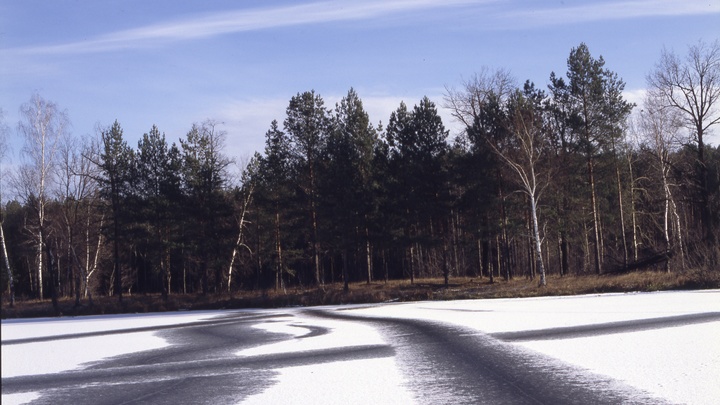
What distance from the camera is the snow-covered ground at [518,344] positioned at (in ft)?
33.4

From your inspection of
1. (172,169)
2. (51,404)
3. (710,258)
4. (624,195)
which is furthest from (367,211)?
(51,404)

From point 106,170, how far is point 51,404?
131ft

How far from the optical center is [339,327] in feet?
68.4

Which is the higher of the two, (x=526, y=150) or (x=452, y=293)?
(x=526, y=150)

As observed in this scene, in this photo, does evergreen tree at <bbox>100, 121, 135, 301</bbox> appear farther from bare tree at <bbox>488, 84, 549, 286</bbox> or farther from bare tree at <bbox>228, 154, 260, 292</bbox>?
bare tree at <bbox>488, 84, 549, 286</bbox>

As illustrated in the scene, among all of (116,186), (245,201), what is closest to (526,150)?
(245,201)

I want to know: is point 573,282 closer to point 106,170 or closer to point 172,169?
point 172,169

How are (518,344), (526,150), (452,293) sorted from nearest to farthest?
(518,344)
(452,293)
(526,150)

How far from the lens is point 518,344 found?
1462cm

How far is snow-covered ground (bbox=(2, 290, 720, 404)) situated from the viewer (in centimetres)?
1019

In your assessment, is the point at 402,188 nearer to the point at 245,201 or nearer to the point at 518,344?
the point at 245,201

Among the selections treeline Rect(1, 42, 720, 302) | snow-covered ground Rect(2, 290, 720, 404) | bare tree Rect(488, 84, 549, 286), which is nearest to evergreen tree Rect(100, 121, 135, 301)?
treeline Rect(1, 42, 720, 302)

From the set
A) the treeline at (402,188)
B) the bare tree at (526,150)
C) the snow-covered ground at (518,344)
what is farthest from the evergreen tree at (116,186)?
the bare tree at (526,150)

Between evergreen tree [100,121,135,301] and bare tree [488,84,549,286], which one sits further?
evergreen tree [100,121,135,301]
